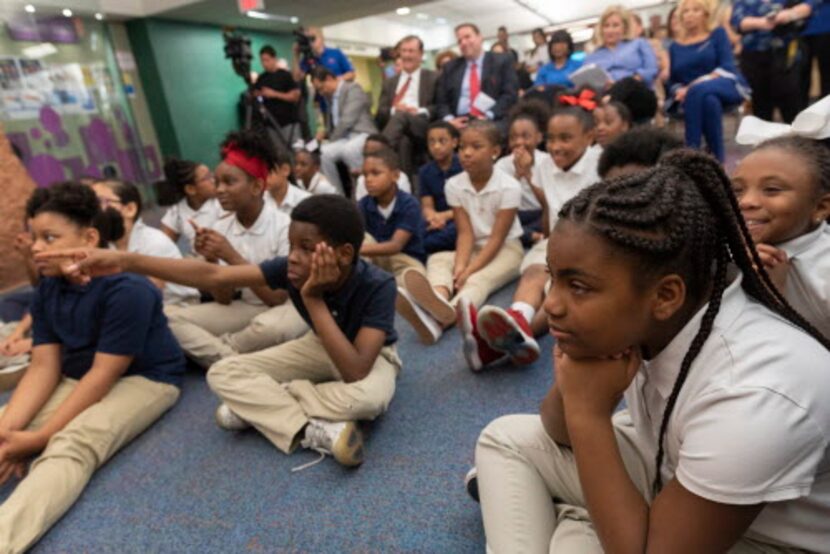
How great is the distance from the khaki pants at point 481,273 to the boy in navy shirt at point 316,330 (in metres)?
0.63

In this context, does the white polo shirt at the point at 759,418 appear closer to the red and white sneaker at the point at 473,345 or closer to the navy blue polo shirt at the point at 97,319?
the red and white sneaker at the point at 473,345

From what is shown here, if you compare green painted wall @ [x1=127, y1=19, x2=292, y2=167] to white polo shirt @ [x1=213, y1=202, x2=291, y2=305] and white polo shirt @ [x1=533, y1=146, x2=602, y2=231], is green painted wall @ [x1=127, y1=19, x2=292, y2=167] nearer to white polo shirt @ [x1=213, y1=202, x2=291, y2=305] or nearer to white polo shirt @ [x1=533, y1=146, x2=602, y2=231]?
white polo shirt @ [x1=213, y1=202, x2=291, y2=305]

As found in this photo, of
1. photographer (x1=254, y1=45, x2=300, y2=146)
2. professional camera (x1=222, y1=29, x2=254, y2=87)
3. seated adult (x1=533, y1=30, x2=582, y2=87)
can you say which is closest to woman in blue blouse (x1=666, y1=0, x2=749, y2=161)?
seated adult (x1=533, y1=30, x2=582, y2=87)

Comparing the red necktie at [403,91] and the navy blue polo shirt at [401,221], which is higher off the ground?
the red necktie at [403,91]

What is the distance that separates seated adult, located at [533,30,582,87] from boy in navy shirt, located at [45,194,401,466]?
2.84m

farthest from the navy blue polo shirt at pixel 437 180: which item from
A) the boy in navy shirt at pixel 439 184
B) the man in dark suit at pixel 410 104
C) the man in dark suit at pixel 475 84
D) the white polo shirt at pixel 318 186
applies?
the man in dark suit at pixel 410 104

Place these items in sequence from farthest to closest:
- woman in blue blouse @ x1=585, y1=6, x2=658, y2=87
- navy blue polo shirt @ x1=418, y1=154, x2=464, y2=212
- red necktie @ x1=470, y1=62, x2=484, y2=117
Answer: red necktie @ x1=470, y1=62, x2=484, y2=117, woman in blue blouse @ x1=585, y1=6, x2=658, y2=87, navy blue polo shirt @ x1=418, y1=154, x2=464, y2=212

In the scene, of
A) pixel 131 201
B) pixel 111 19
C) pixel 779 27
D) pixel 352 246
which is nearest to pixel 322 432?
pixel 352 246

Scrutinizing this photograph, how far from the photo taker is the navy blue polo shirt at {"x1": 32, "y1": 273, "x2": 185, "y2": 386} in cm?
148

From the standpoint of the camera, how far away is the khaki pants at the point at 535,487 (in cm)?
84

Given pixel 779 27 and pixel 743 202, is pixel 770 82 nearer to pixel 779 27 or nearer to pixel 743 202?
pixel 779 27

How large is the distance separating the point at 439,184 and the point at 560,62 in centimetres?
173

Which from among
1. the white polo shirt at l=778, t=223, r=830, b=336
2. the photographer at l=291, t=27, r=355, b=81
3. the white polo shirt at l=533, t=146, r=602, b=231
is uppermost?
the photographer at l=291, t=27, r=355, b=81

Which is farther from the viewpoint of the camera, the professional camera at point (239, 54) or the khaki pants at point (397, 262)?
the professional camera at point (239, 54)
